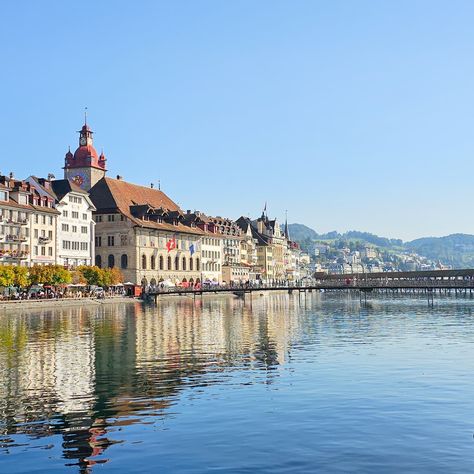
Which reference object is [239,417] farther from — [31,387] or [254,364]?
[254,364]

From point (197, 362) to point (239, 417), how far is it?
Answer: 1524cm

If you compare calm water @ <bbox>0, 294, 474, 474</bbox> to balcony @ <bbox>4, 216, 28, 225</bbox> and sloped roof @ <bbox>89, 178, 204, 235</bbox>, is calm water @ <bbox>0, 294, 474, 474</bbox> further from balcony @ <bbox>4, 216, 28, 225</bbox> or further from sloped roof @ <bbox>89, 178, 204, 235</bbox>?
sloped roof @ <bbox>89, 178, 204, 235</bbox>

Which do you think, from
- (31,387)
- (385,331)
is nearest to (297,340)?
(385,331)

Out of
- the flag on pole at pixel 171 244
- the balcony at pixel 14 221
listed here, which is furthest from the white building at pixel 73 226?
the flag on pole at pixel 171 244

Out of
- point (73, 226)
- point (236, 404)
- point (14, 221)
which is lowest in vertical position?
point (236, 404)

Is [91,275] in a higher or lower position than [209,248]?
lower

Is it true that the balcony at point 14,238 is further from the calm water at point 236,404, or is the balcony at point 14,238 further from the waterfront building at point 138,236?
the calm water at point 236,404

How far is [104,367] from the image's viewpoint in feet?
133

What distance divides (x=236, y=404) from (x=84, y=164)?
132 meters

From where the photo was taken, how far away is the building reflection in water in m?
26.2

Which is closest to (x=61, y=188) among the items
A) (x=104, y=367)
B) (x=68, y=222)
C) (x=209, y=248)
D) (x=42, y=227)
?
(x=68, y=222)

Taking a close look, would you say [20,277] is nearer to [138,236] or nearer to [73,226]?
[73,226]

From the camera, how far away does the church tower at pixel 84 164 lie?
6132 inches

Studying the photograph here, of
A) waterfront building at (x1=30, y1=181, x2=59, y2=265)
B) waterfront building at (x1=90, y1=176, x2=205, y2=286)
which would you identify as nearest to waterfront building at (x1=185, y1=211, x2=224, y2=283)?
waterfront building at (x1=90, y1=176, x2=205, y2=286)
